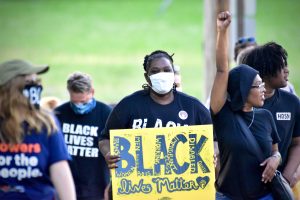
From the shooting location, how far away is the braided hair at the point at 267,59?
8.30 metres

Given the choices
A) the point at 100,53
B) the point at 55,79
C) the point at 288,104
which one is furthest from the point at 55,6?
the point at 288,104

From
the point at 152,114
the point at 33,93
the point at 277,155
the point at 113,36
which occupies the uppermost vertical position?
the point at 113,36

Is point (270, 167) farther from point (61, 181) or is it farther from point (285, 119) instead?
point (61, 181)

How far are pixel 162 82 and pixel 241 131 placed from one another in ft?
2.39

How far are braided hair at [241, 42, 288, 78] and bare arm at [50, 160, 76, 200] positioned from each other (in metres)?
2.54

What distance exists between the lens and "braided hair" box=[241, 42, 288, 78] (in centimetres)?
830

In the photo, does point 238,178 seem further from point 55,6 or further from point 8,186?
point 55,6

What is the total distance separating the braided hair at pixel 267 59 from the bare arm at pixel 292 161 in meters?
0.62

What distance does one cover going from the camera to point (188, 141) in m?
7.64

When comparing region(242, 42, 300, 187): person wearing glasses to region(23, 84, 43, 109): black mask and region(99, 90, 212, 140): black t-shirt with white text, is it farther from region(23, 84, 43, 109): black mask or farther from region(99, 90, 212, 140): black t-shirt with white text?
region(23, 84, 43, 109): black mask

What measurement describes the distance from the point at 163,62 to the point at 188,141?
70 centimetres

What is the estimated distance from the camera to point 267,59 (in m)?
8.34

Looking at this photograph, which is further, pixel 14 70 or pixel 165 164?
pixel 165 164

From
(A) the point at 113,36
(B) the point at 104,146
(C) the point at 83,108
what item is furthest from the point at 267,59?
(A) the point at 113,36
